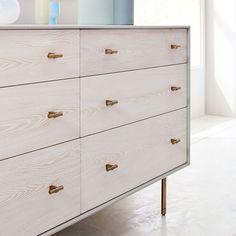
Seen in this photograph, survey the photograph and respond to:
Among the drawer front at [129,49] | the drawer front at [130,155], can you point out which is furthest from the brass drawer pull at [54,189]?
the drawer front at [129,49]

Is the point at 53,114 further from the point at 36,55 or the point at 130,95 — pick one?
the point at 130,95

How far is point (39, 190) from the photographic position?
1.59 metres

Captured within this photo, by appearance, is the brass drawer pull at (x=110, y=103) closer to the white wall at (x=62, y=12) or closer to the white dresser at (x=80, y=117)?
the white dresser at (x=80, y=117)

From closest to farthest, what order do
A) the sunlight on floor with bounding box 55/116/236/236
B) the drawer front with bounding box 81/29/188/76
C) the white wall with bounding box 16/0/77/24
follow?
1. the drawer front with bounding box 81/29/188/76
2. the white wall with bounding box 16/0/77/24
3. the sunlight on floor with bounding box 55/116/236/236

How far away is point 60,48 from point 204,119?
3393 mm

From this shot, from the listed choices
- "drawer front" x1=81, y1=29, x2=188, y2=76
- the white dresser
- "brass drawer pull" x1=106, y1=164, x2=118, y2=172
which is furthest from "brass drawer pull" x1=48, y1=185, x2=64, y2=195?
"drawer front" x1=81, y1=29, x2=188, y2=76

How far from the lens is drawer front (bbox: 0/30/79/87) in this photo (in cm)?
142

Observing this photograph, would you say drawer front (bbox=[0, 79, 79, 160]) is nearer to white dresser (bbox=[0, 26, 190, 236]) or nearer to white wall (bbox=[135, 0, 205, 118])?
white dresser (bbox=[0, 26, 190, 236])

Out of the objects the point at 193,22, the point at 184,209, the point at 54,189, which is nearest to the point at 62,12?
the point at 54,189

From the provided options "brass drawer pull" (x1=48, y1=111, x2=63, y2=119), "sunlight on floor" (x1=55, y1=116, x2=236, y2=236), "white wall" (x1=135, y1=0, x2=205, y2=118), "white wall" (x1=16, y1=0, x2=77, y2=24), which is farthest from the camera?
"white wall" (x1=135, y1=0, x2=205, y2=118)

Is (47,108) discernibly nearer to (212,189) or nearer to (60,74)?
(60,74)

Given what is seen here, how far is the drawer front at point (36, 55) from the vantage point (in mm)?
1424

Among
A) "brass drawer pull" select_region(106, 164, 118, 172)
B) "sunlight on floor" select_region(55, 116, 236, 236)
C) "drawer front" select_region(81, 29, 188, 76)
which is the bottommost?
"sunlight on floor" select_region(55, 116, 236, 236)

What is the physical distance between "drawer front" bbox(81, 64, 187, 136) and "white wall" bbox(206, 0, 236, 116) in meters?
2.70
